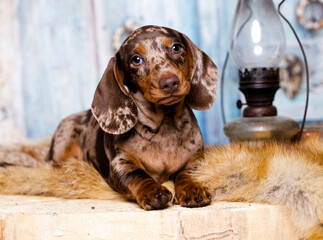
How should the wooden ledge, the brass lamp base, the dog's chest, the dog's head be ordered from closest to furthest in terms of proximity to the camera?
1. the wooden ledge
2. the dog's head
3. the dog's chest
4. the brass lamp base

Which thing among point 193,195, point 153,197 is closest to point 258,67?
point 193,195

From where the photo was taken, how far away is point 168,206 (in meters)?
1.74

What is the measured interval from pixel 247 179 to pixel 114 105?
616mm

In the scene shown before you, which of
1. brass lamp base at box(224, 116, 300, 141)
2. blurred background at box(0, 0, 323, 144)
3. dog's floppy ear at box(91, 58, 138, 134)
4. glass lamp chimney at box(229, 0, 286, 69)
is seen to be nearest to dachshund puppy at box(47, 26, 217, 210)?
dog's floppy ear at box(91, 58, 138, 134)

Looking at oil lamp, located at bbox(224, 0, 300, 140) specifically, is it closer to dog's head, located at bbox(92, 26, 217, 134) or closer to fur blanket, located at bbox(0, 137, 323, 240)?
fur blanket, located at bbox(0, 137, 323, 240)

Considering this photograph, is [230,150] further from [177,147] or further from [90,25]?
[90,25]

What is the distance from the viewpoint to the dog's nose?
1756mm

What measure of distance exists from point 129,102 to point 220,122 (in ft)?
5.02

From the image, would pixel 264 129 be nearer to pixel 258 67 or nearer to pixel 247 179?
pixel 258 67

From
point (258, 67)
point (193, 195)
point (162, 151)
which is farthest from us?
point (258, 67)

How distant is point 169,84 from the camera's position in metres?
1.76

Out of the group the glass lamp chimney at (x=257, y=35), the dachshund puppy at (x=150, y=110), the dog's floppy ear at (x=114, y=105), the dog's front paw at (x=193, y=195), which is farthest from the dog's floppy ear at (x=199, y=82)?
the glass lamp chimney at (x=257, y=35)

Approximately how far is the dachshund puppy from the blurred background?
1249mm

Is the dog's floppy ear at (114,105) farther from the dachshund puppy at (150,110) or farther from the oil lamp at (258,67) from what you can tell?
the oil lamp at (258,67)
